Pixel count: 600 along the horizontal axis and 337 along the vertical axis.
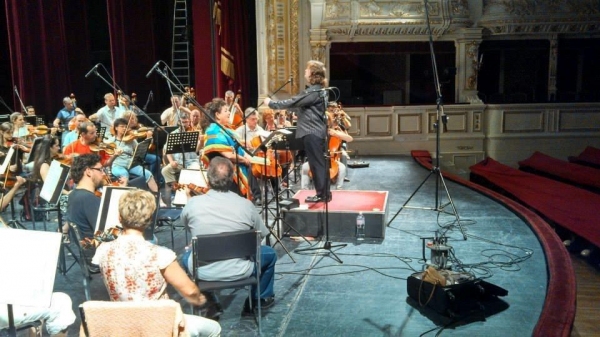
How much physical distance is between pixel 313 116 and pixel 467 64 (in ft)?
27.0

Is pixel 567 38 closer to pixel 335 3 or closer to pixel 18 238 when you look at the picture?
pixel 335 3

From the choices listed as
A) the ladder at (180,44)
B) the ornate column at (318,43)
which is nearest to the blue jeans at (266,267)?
the ornate column at (318,43)

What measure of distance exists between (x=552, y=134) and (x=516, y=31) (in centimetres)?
232

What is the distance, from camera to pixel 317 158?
19.5 feet

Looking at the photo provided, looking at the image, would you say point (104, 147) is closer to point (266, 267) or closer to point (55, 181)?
point (55, 181)

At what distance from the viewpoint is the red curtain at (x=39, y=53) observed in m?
11.2

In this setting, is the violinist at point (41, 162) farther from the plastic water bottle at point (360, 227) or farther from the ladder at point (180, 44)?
the ladder at point (180, 44)

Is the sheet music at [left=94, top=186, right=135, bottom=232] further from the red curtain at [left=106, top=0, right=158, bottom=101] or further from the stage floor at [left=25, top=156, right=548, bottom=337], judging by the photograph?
the red curtain at [left=106, top=0, right=158, bottom=101]

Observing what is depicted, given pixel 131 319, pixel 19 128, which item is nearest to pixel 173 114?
pixel 19 128

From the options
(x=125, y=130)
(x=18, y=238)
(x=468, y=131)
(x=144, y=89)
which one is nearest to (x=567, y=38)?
(x=468, y=131)

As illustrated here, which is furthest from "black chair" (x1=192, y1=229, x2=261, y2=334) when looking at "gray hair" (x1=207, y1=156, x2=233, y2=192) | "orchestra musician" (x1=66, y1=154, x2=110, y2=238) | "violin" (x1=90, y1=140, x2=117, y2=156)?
"violin" (x1=90, y1=140, x2=117, y2=156)

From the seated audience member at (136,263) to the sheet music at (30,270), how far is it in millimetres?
292

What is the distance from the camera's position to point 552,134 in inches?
500

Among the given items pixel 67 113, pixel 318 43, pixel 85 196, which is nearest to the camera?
pixel 85 196
